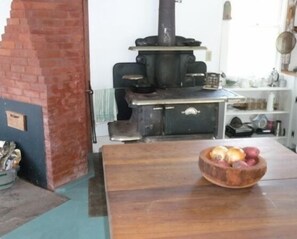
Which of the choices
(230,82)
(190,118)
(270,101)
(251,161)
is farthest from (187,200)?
(270,101)

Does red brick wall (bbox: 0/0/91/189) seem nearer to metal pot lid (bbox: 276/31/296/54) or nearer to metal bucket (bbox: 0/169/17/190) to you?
metal bucket (bbox: 0/169/17/190)

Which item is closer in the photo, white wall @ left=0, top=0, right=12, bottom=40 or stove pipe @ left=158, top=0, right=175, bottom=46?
white wall @ left=0, top=0, right=12, bottom=40

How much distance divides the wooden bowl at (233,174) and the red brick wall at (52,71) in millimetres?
1832

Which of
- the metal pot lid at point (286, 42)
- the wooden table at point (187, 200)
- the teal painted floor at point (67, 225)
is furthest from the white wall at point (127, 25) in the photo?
the wooden table at point (187, 200)

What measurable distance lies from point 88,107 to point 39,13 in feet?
3.77

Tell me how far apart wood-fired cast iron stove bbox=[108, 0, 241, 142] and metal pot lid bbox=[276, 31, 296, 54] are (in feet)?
3.08

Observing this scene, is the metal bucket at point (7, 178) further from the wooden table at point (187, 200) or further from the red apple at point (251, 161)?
the red apple at point (251, 161)

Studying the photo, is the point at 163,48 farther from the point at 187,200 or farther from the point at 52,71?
the point at 187,200

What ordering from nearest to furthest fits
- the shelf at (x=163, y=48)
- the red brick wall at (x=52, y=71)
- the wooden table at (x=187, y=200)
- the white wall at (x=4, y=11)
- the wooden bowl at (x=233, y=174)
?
the wooden table at (x=187, y=200) < the wooden bowl at (x=233, y=174) < the red brick wall at (x=52, y=71) < the white wall at (x=4, y=11) < the shelf at (x=163, y=48)

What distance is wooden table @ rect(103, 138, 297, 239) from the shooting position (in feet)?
3.47

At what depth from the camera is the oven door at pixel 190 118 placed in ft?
9.58

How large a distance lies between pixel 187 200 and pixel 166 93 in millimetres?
1980

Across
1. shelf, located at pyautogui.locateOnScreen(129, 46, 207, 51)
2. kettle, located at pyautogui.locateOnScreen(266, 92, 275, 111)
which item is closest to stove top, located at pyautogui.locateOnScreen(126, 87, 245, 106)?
shelf, located at pyautogui.locateOnScreen(129, 46, 207, 51)

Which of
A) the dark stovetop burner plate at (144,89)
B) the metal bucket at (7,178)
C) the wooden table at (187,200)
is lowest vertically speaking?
the metal bucket at (7,178)
